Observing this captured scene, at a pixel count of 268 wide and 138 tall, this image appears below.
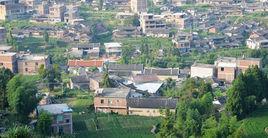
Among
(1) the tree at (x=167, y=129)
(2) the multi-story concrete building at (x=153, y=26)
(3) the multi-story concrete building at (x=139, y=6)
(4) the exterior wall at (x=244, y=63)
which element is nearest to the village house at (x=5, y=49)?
(2) the multi-story concrete building at (x=153, y=26)

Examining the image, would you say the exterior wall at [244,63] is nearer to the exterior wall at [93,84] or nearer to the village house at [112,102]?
the exterior wall at [93,84]

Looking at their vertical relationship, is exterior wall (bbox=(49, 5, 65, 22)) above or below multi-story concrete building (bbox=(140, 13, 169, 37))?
above

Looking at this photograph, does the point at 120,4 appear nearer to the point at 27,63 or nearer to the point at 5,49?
the point at 5,49

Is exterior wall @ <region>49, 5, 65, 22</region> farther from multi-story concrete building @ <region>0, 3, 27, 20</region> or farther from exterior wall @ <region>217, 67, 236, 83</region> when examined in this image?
exterior wall @ <region>217, 67, 236, 83</region>

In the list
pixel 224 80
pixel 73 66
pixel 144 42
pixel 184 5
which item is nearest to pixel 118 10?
pixel 184 5

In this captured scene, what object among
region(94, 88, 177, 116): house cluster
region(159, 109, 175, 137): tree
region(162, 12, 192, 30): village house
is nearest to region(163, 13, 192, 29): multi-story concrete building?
region(162, 12, 192, 30): village house

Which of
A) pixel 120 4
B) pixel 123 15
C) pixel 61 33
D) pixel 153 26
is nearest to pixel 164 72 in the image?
pixel 153 26

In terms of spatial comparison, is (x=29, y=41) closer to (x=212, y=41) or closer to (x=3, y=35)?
(x=3, y=35)
